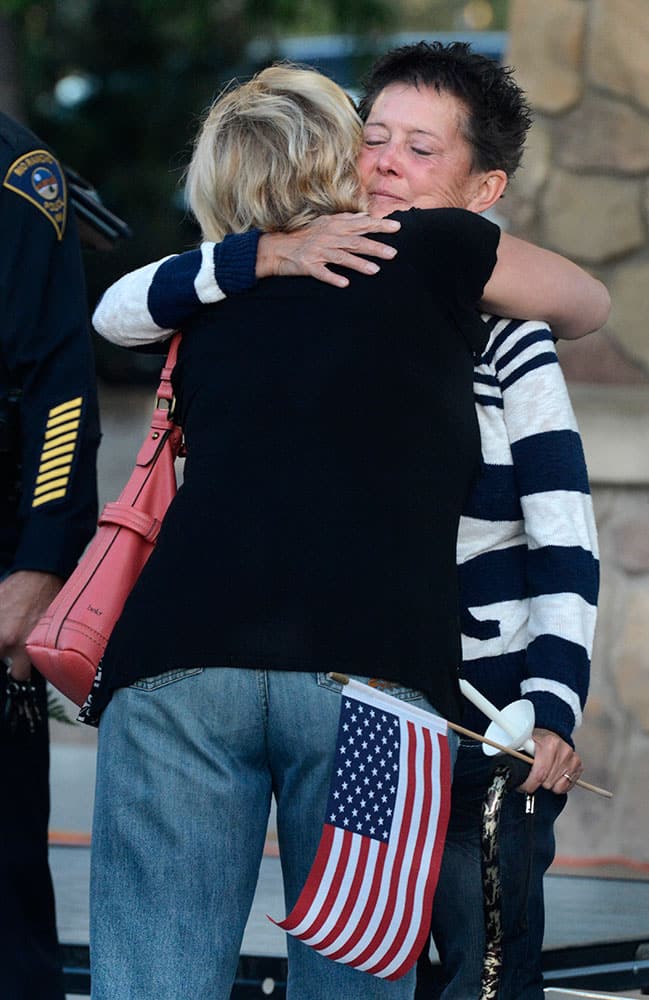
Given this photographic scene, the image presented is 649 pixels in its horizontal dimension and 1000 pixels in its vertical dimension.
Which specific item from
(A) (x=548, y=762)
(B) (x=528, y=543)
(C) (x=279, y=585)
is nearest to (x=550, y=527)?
(B) (x=528, y=543)

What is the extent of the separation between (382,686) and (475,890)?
1.84 feet

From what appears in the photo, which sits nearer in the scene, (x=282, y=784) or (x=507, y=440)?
(x=282, y=784)

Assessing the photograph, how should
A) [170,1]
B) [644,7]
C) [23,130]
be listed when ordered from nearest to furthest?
[23,130] < [644,7] < [170,1]

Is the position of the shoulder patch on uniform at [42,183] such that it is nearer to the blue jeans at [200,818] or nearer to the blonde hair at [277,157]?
the blonde hair at [277,157]

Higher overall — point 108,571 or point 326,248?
point 326,248

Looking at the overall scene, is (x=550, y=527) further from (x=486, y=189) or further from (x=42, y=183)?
(x=42, y=183)

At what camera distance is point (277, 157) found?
6.88ft

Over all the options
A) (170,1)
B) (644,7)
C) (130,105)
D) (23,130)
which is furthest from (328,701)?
(130,105)

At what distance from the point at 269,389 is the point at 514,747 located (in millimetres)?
579

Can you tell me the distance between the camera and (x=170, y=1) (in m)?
7.74

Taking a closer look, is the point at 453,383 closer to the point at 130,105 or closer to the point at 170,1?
the point at 170,1

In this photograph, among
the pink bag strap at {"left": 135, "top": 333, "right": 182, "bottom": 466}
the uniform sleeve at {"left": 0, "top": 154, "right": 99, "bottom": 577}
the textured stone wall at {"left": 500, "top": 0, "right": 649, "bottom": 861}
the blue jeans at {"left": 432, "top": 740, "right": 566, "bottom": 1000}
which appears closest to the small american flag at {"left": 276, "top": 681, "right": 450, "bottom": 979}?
the blue jeans at {"left": 432, "top": 740, "right": 566, "bottom": 1000}

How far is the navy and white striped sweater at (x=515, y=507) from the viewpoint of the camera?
85.0 inches

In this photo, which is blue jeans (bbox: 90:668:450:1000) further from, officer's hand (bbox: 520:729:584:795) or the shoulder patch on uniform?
the shoulder patch on uniform
